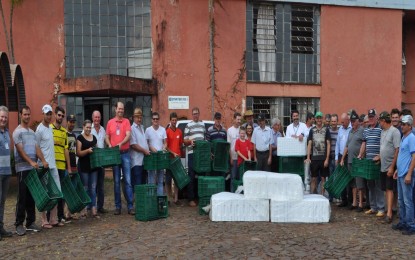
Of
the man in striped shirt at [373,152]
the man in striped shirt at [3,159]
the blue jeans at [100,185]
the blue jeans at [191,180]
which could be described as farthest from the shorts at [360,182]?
the man in striped shirt at [3,159]

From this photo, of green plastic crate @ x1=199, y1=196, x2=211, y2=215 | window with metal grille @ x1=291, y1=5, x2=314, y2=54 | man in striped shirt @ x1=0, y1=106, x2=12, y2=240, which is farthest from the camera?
window with metal grille @ x1=291, y1=5, x2=314, y2=54

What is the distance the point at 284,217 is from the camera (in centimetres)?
851

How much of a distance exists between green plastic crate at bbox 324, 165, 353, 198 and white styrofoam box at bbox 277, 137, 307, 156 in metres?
0.93

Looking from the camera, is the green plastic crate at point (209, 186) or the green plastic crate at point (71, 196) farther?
the green plastic crate at point (209, 186)

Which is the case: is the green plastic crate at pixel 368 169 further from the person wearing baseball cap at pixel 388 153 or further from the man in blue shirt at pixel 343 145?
the man in blue shirt at pixel 343 145

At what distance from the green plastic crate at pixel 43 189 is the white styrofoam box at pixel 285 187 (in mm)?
4040

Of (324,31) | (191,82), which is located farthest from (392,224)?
(324,31)

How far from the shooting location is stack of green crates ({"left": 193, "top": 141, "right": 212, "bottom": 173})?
9.82m

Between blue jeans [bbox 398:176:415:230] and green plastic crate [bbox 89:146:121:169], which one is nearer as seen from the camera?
blue jeans [bbox 398:176:415:230]

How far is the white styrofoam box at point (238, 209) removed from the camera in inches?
336

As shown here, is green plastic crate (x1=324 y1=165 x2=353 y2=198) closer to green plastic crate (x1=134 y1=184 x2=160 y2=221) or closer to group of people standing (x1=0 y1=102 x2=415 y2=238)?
group of people standing (x1=0 y1=102 x2=415 y2=238)

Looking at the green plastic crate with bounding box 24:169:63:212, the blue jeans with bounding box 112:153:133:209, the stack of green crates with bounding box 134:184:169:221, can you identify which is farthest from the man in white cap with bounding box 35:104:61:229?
the stack of green crates with bounding box 134:184:169:221

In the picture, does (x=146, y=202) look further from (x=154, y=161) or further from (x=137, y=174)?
(x=154, y=161)

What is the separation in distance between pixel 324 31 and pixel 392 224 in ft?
38.5
